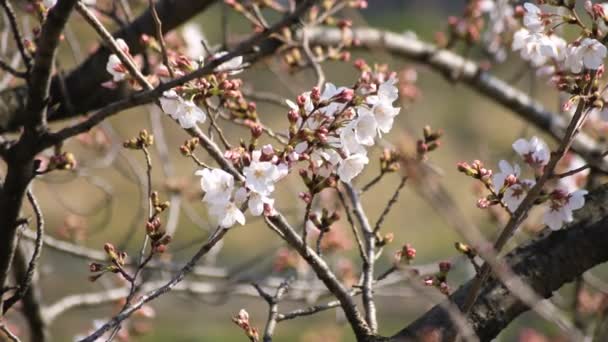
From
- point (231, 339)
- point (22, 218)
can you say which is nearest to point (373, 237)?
point (22, 218)

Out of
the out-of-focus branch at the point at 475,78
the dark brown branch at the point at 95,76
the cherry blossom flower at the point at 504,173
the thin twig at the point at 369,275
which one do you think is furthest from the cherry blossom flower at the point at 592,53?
the out-of-focus branch at the point at 475,78

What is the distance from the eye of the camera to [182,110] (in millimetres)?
1453

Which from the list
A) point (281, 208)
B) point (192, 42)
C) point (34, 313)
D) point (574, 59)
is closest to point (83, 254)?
point (34, 313)

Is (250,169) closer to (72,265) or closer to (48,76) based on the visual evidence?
(48,76)

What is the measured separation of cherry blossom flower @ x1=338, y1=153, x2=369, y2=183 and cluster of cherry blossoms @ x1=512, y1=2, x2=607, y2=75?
41 centimetres

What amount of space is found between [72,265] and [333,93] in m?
6.53

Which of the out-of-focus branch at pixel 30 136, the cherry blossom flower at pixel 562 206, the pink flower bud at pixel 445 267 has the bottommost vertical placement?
the cherry blossom flower at pixel 562 206

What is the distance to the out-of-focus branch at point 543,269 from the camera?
5.01 ft

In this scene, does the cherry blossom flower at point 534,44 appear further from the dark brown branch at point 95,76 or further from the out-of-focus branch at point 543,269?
the dark brown branch at point 95,76

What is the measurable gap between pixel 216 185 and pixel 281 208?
6.12 meters

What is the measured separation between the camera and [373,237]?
177cm

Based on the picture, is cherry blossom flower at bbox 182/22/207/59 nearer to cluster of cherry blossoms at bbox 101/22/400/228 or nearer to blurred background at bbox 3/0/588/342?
blurred background at bbox 3/0/588/342

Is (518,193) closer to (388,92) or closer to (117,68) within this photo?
(388,92)

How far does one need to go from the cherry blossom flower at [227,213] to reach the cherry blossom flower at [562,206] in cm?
55
